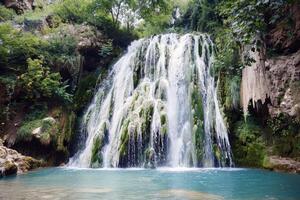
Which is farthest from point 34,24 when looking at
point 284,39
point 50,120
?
point 284,39

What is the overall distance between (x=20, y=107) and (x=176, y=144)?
6552 mm

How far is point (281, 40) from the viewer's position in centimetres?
1294

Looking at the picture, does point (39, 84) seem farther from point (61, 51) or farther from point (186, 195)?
point (186, 195)

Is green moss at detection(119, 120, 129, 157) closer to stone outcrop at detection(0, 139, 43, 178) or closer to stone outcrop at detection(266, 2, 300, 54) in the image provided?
stone outcrop at detection(0, 139, 43, 178)

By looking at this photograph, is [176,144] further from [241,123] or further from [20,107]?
[20,107]

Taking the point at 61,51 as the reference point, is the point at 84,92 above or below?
below

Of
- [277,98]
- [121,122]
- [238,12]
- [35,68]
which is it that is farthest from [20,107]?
[238,12]

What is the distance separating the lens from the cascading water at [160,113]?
12250 mm

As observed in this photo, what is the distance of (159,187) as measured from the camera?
750 centimetres

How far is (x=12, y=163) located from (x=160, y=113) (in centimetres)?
524

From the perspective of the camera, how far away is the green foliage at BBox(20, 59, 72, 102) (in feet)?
47.8

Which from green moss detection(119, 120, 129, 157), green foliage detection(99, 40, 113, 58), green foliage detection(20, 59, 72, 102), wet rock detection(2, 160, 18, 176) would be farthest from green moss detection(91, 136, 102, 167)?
green foliage detection(99, 40, 113, 58)

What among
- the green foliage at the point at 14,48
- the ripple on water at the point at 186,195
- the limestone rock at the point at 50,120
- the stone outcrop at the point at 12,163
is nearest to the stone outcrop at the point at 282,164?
the ripple on water at the point at 186,195

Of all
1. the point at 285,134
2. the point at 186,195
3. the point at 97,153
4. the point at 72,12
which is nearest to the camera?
the point at 186,195
